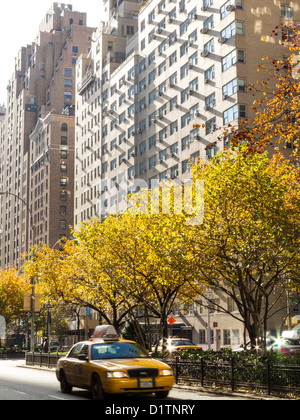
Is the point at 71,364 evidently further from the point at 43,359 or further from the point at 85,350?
the point at 43,359

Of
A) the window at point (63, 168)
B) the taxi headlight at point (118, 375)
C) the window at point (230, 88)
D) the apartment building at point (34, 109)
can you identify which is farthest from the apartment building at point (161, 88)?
the taxi headlight at point (118, 375)

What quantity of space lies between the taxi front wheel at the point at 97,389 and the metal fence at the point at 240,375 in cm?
520

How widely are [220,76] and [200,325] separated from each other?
2606 centimetres

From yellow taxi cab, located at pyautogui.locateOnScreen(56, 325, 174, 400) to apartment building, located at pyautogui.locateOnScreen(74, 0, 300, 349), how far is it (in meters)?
36.1

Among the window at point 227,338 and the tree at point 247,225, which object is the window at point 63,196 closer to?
the window at point 227,338

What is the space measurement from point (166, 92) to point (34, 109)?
7957 cm

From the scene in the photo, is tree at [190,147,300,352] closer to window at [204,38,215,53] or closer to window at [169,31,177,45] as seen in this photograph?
window at [204,38,215,53]

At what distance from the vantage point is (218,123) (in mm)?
63938

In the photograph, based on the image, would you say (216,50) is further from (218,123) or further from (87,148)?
(87,148)

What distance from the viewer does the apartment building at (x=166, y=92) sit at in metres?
63.2

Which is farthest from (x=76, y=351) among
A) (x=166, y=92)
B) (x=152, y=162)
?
(x=166, y=92)

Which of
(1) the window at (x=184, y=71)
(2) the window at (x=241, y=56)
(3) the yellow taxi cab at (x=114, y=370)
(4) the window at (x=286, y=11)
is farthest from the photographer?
A: (1) the window at (x=184, y=71)

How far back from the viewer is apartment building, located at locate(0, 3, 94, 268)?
134375mm

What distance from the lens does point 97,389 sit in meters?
16.5
